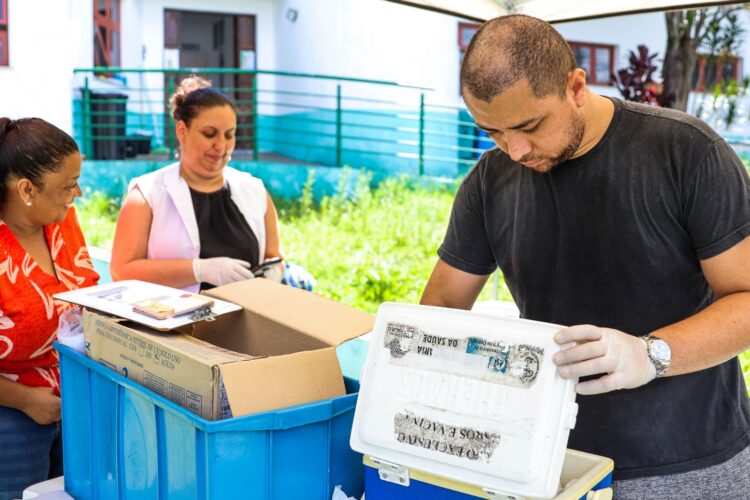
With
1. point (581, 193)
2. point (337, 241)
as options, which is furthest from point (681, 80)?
point (581, 193)

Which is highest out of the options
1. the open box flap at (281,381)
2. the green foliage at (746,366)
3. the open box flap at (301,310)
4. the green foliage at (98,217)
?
the open box flap at (301,310)

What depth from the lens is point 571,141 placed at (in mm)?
1497

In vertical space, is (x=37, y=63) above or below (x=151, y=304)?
above

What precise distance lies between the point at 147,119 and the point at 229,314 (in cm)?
1126

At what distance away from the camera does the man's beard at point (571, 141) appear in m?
1.48

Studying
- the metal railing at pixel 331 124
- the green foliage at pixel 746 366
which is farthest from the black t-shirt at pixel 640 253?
the metal railing at pixel 331 124

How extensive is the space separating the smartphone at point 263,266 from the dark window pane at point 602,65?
10.5 meters

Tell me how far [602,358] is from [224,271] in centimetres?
161

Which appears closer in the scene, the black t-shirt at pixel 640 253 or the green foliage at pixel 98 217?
the black t-shirt at pixel 640 253

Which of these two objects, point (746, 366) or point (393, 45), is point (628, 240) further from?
point (393, 45)

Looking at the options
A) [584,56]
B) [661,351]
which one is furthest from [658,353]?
[584,56]

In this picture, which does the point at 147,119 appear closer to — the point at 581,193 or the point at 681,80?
the point at 681,80

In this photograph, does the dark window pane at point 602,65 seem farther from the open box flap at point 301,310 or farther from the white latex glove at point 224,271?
the open box flap at point 301,310

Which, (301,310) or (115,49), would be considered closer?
(301,310)
